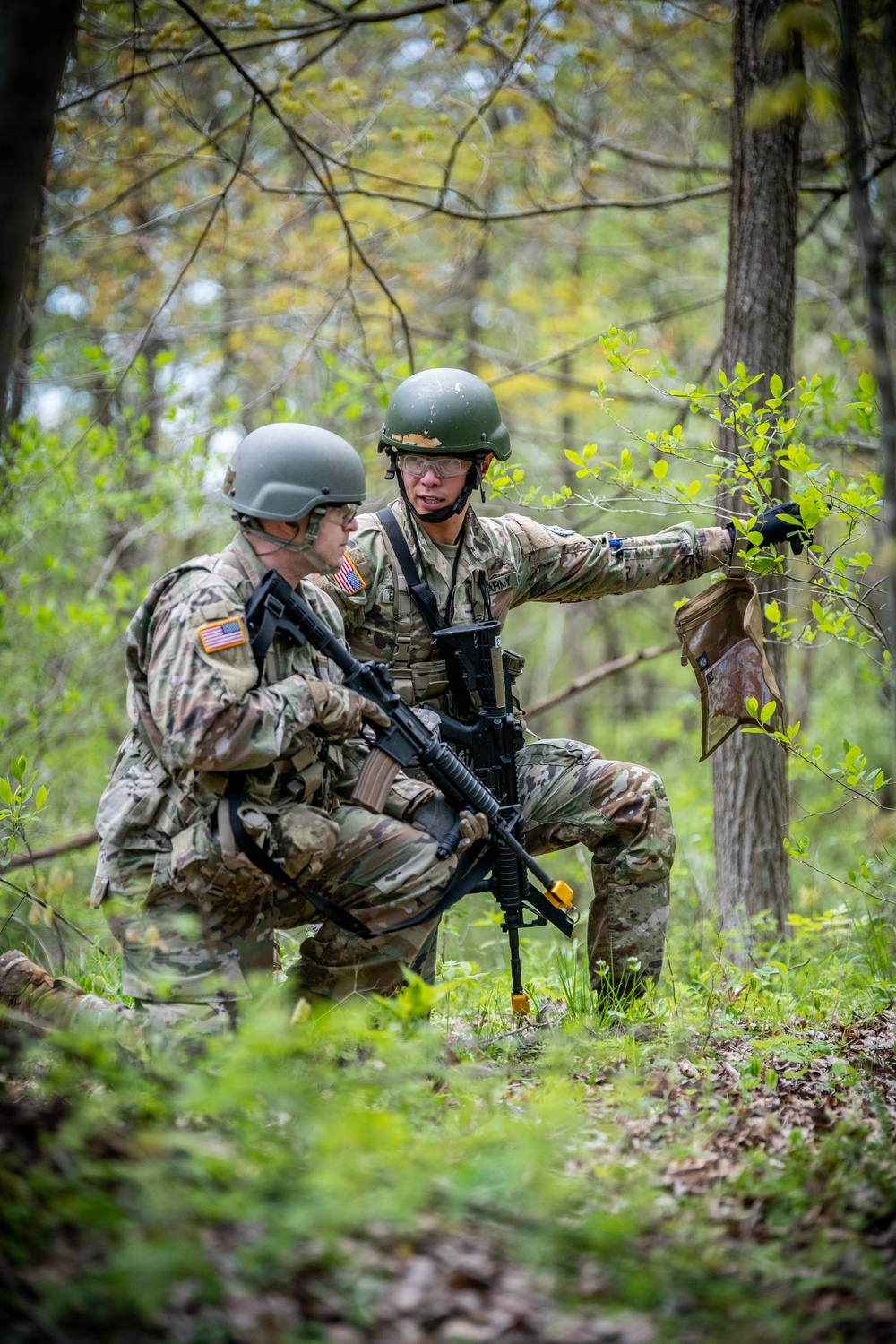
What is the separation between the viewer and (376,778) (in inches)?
159

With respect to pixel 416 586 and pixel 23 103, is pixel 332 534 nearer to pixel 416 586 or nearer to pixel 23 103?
pixel 416 586

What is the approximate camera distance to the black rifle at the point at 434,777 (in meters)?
3.83

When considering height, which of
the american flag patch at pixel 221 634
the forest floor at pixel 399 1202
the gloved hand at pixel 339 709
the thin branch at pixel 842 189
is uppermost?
the thin branch at pixel 842 189

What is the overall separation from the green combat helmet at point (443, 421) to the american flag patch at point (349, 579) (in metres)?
0.41

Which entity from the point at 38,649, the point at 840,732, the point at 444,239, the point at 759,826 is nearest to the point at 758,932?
the point at 759,826

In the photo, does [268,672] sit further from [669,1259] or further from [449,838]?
[669,1259]

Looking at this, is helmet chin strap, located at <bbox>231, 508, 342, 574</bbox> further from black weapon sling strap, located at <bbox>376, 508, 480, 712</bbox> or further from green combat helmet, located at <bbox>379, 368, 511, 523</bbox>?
green combat helmet, located at <bbox>379, 368, 511, 523</bbox>

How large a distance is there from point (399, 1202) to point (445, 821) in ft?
7.18

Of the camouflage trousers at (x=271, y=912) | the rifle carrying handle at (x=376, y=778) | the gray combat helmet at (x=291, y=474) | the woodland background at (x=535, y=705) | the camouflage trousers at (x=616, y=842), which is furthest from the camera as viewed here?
the camouflage trousers at (x=616, y=842)

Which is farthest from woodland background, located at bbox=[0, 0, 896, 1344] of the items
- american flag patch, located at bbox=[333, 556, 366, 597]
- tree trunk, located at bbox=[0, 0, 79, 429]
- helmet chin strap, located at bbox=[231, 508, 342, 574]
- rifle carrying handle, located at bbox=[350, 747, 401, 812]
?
helmet chin strap, located at bbox=[231, 508, 342, 574]

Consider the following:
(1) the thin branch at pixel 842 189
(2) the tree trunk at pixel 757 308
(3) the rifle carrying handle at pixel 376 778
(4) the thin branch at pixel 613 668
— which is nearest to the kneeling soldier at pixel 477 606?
(3) the rifle carrying handle at pixel 376 778

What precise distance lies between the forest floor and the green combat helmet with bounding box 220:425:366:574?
1.66m

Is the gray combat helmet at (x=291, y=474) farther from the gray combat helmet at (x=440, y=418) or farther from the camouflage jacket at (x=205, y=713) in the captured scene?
the gray combat helmet at (x=440, y=418)

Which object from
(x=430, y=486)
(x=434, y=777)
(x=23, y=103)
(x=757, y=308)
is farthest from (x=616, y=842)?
(x=23, y=103)
